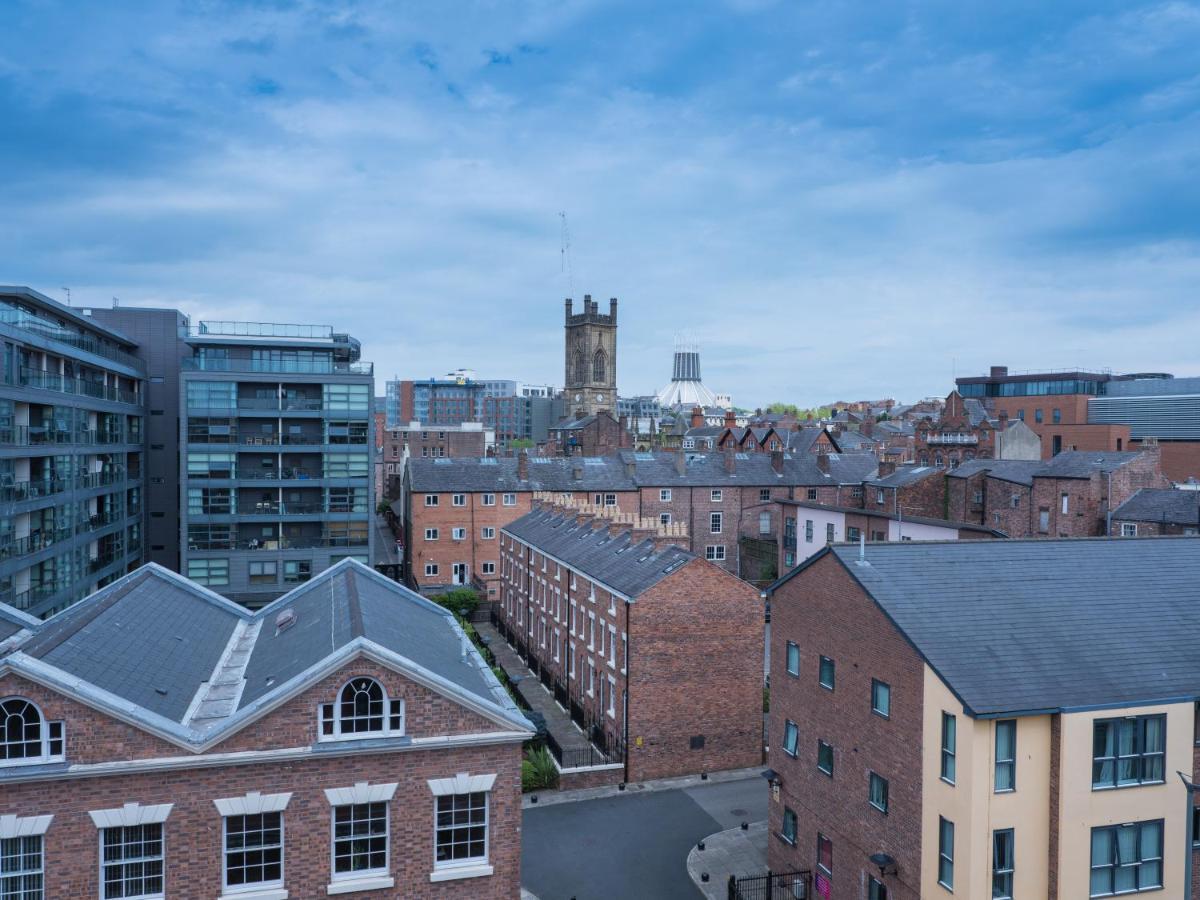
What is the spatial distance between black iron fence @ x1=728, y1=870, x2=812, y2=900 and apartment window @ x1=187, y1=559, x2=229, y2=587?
40.1 metres

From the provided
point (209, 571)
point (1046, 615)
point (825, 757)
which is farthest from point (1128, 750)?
point (209, 571)

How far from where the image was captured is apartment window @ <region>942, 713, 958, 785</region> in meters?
17.8

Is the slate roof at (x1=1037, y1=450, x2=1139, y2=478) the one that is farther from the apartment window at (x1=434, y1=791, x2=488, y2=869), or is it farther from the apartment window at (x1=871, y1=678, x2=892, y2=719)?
the apartment window at (x1=434, y1=791, x2=488, y2=869)

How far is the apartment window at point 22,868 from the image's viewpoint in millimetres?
16359

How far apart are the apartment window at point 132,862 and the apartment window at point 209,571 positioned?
3855cm

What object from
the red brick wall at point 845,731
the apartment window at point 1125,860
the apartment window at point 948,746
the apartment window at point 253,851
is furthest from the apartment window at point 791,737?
the apartment window at point 253,851

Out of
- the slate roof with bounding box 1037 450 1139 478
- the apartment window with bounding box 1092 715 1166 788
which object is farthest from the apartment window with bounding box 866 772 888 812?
the slate roof with bounding box 1037 450 1139 478

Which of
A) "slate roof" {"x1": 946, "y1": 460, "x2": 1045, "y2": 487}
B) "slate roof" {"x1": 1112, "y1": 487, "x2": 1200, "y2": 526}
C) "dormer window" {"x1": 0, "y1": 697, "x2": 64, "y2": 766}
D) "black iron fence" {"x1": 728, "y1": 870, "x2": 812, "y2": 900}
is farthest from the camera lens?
"slate roof" {"x1": 946, "y1": 460, "x2": 1045, "y2": 487}

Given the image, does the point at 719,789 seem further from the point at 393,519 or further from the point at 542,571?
the point at 393,519

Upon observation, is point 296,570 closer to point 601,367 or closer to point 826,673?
point 826,673

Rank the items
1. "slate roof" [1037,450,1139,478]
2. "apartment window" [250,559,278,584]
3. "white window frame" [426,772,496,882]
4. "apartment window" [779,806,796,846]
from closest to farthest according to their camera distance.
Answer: "white window frame" [426,772,496,882]
"apartment window" [779,806,796,846]
"slate roof" [1037,450,1139,478]
"apartment window" [250,559,278,584]

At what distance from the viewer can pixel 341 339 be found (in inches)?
2704

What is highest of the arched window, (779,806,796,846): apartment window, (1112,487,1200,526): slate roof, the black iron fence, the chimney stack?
the arched window

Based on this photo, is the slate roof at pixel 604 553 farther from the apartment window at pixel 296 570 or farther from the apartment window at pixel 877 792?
the apartment window at pixel 296 570
